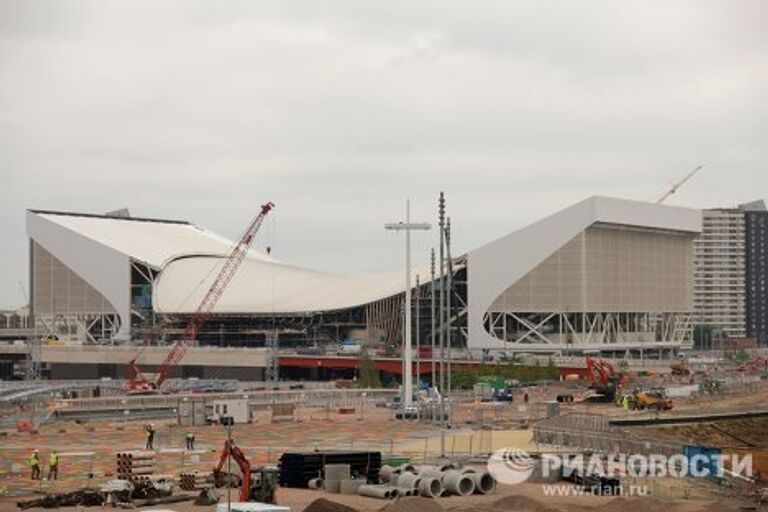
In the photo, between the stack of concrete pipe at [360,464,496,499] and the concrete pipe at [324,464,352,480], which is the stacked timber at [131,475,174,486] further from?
the stack of concrete pipe at [360,464,496,499]

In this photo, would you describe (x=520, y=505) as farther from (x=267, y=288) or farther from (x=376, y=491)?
(x=267, y=288)

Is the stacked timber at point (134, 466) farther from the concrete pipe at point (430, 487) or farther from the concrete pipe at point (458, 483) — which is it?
the concrete pipe at point (458, 483)

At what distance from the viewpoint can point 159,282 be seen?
146m

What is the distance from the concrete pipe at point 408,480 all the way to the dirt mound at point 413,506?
168 inches

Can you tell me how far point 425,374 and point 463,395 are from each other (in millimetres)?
19653

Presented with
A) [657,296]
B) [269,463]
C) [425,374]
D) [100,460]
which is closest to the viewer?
[269,463]

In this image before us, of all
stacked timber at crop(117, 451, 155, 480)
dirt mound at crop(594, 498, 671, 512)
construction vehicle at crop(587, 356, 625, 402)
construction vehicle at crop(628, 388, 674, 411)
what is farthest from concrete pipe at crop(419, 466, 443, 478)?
construction vehicle at crop(587, 356, 625, 402)

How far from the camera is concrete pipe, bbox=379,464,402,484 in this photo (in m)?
40.4

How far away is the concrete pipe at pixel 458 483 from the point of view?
38812 mm

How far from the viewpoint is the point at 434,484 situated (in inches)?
1526

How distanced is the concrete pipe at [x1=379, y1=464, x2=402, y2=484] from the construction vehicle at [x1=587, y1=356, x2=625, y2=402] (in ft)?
135

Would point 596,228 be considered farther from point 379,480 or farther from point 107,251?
point 379,480

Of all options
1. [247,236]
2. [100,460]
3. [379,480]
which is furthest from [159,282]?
[379,480]

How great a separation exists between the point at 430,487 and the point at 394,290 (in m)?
92.8
